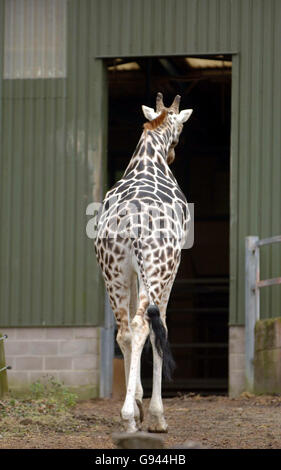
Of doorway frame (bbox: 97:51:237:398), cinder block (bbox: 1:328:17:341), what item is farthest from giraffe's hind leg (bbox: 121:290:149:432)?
cinder block (bbox: 1:328:17:341)

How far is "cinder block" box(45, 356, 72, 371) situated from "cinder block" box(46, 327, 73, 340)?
0.28m

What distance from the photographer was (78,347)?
43.9 ft

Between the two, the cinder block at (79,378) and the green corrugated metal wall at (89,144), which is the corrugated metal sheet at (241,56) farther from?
→ the cinder block at (79,378)

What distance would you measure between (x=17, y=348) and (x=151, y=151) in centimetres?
505

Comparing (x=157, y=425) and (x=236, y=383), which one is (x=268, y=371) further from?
(x=157, y=425)

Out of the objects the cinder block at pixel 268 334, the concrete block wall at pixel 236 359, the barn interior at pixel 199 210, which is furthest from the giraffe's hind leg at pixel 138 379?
the barn interior at pixel 199 210

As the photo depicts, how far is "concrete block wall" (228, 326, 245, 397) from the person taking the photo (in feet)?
42.5

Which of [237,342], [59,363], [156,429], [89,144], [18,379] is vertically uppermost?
[89,144]

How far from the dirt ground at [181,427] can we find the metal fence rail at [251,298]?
841mm

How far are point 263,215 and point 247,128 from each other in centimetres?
119

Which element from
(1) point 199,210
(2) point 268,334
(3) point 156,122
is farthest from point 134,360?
(1) point 199,210

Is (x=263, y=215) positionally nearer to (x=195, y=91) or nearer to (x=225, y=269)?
(x=195, y=91)

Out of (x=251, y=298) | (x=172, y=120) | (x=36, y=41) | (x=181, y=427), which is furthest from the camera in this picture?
(x=36, y=41)

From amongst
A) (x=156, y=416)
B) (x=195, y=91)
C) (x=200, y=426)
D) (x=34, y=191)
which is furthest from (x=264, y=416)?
(x=195, y=91)
